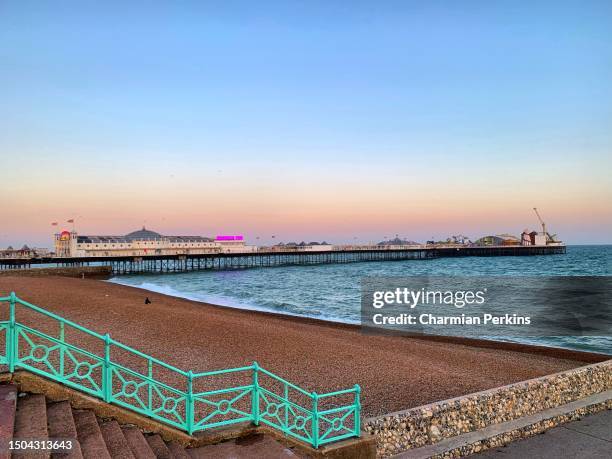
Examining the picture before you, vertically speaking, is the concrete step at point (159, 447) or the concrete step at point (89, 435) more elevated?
the concrete step at point (89, 435)

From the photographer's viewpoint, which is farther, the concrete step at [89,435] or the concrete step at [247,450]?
the concrete step at [247,450]

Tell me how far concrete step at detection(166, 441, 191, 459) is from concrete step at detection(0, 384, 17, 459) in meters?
1.66

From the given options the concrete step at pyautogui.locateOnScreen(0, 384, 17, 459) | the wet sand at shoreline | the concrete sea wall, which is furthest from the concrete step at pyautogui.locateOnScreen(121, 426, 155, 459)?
the wet sand at shoreline

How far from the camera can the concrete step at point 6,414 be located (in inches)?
155

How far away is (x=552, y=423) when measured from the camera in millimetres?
7711

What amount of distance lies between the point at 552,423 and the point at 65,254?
238 ft

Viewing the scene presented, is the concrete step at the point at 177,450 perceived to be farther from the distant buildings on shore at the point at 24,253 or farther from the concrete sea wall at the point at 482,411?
the distant buildings on shore at the point at 24,253

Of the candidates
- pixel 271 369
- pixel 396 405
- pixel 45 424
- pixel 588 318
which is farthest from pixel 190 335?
pixel 588 318

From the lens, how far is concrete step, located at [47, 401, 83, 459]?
13.7 ft

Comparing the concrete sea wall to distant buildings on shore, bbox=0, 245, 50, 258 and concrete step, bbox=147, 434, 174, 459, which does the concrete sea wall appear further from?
distant buildings on shore, bbox=0, 245, 50, 258

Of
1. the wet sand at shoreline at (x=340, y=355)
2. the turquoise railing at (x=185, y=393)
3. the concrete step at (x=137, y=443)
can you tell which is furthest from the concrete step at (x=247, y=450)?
the wet sand at shoreline at (x=340, y=355)

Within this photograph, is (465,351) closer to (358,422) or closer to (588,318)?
(358,422)

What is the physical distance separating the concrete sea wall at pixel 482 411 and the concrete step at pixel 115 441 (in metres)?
3.20

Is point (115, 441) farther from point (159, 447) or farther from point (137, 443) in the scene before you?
point (159, 447)
